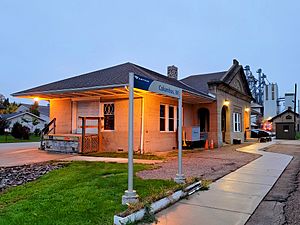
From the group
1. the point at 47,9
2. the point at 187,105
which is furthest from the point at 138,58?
the point at 187,105

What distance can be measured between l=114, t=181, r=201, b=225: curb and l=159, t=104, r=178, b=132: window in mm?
8874

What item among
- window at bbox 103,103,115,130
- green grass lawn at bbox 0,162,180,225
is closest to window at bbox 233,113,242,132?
window at bbox 103,103,115,130

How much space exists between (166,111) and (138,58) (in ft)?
245

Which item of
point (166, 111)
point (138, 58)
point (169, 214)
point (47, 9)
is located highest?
point (138, 58)

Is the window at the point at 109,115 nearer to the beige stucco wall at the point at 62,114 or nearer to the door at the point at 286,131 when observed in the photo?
the beige stucco wall at the point at 62,114

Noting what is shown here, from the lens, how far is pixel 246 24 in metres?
31.5

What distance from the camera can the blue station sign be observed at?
17.6 ft

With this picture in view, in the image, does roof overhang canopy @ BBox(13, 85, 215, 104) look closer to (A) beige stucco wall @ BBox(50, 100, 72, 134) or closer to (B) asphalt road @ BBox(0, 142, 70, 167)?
(A) beige stucco wall @ BBox(50, 100, 72, 134)

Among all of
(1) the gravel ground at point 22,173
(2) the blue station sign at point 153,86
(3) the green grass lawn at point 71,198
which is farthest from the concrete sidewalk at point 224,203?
(1) the gravel ground at point 22,173

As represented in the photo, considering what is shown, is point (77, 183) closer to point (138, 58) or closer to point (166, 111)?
point (166, 111)

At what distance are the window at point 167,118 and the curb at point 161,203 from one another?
8.87m

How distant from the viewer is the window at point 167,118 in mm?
15203

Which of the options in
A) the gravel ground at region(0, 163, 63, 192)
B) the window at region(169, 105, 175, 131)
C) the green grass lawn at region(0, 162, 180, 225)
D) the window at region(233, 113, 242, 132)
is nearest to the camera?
the green grass lawn at region(0, 162, 180, 225)

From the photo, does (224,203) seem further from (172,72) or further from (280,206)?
(172,72)
